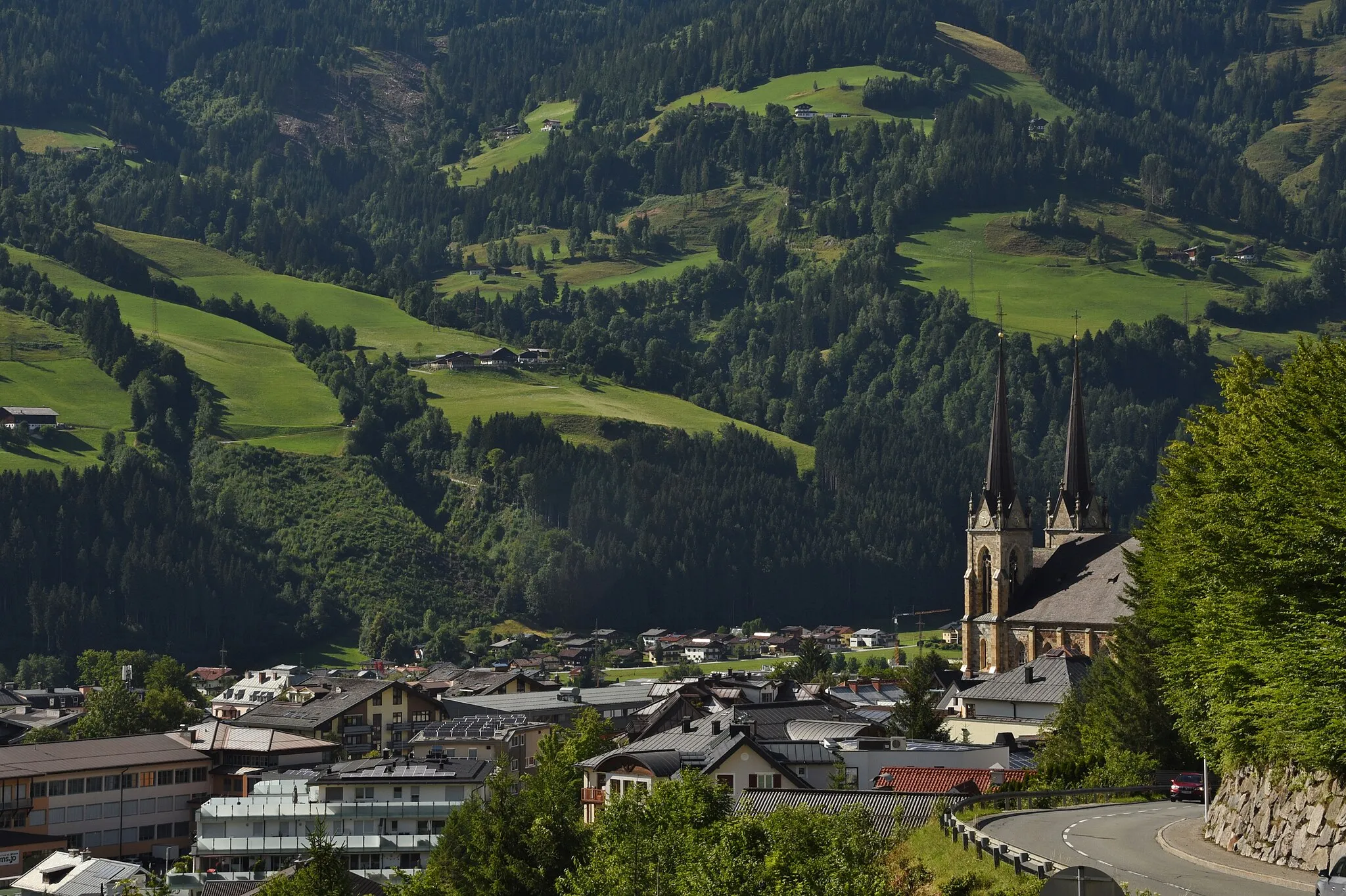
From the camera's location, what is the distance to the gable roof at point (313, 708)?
447ft

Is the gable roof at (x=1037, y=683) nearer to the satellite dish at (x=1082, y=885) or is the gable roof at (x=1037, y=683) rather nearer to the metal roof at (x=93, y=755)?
the metal roof at (x=93, y=755)

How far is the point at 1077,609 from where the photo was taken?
437ft

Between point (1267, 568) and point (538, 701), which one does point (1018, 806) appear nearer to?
point (1267, 568)

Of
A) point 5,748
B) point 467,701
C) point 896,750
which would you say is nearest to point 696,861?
point 896,750

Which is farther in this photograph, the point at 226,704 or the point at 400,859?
the point at 226,704

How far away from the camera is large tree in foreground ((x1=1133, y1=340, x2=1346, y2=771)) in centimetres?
4291

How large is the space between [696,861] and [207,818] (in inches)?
2073

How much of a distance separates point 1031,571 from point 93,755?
6116cm

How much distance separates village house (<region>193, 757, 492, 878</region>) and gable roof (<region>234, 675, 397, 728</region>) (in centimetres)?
3242

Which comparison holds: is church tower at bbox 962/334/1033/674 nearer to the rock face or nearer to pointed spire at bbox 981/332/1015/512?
pointed spire at bbox 981/332/1015/512

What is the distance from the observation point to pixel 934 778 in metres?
75.8

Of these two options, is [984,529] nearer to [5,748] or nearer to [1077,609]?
[1077,609]

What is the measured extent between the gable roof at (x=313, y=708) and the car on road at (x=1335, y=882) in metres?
103

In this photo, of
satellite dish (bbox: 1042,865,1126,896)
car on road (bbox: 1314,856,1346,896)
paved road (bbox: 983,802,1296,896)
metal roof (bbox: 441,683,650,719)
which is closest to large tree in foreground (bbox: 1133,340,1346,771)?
paved road (bbox: 983,802,1296,896)
